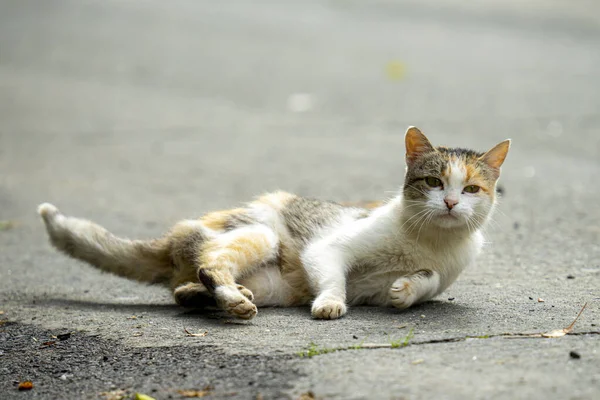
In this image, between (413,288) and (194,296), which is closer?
(413,288)

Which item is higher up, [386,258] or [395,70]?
[395,70]

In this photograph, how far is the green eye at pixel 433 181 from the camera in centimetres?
491

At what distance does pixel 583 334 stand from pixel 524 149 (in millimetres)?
6275

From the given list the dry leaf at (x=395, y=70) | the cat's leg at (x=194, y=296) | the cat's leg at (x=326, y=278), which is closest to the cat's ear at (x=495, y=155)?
the cat's leg at (x=326, y=278)

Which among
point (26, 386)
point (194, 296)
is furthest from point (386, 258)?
point (26, 386)

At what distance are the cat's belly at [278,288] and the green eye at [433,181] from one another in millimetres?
1009

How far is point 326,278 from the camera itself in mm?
5035

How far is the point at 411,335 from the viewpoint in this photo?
4.30 metres

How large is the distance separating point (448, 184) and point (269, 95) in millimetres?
8571

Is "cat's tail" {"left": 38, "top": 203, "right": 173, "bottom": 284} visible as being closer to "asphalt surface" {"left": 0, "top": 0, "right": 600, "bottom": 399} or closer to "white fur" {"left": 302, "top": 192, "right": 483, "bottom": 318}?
"asphalt surface" {"left": 0, "top": 0, "right": 600, "bottom": 399}

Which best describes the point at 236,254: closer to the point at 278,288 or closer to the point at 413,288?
the point at 278,288

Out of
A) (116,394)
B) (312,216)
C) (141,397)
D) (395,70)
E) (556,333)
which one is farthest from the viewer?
(395,70)

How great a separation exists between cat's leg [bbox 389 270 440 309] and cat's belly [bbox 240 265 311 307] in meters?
0.66

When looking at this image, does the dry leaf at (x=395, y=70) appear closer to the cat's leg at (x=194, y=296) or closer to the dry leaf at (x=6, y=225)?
the dry leaf at (x=6, y=225)
